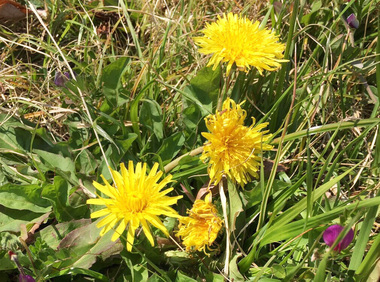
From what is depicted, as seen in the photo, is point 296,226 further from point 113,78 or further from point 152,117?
point 113,78

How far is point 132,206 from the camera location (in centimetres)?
131

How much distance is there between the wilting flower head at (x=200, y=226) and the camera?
4.65ft

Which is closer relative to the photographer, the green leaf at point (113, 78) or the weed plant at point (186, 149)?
the weed plant at point (186, 149)

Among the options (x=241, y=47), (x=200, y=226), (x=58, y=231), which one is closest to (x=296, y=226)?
(x=200, y=226)

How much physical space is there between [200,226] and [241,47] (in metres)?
0.66

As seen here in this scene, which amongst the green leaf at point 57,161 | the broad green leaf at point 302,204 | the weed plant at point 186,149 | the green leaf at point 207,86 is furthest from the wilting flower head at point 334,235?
the green leaf at point 57,161

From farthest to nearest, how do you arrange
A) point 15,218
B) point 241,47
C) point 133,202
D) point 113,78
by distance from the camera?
point 113,78 < point 15,218 < point 241,47 < point 133,202

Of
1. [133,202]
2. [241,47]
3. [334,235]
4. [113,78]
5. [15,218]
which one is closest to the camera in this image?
[334,235]

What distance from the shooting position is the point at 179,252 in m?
1.49

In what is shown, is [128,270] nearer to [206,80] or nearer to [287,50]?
[206,80]

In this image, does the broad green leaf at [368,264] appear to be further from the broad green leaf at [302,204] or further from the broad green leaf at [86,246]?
the broad green leaf at [86,246]

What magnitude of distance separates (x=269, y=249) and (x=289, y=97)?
67 cm

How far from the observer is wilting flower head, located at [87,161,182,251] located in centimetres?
129

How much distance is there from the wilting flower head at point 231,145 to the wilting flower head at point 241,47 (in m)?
0.17
